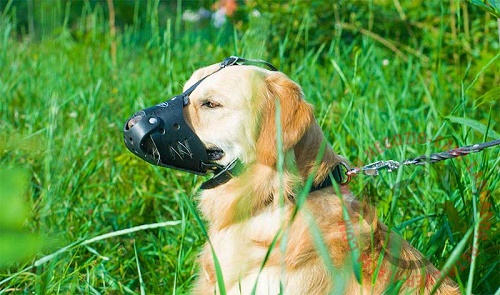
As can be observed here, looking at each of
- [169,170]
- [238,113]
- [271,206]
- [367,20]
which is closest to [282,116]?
[238,113]

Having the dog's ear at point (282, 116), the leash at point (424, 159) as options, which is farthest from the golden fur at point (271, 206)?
the leash at point (424, 159)

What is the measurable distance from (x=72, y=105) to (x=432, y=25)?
9.77ft

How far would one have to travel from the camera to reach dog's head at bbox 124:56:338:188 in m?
2.25

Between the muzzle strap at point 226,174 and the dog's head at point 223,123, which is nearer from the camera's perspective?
the dog's head at point 223,123

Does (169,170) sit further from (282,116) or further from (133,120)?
(282,116)

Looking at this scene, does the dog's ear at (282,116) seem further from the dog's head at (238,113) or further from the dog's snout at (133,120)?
the dog's snout at (133,120)

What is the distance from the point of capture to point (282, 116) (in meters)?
2.24

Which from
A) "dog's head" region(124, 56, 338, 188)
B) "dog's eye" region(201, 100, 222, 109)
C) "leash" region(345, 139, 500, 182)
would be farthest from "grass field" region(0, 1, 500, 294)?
"dog's eye" region(201, 100, 222, 109)

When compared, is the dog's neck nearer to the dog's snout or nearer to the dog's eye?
the dog's eye

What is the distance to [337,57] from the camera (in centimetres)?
453

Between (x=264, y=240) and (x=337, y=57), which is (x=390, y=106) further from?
(x=264, y=240)

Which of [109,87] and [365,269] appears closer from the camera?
[365,269]

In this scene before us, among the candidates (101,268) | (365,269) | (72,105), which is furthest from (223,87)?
(72,105)

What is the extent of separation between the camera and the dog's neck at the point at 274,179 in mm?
2240
